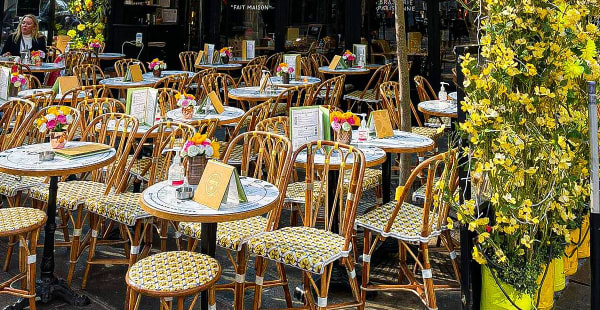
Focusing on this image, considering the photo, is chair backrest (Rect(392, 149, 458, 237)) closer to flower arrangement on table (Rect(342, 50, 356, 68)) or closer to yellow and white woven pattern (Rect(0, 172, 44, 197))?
yellow and white woven pattern (Rect(0, 172, 44, 197))

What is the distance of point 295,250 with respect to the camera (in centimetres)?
287

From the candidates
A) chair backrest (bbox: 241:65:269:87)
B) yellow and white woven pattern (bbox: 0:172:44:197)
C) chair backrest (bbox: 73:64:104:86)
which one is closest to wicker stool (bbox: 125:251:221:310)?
yellow and white woven pattern (bbox: 0:172:44:197)

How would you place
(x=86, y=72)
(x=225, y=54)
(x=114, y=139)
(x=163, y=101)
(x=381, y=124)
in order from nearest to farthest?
(x=381, y=124)
(x=114, y=139)
(x=163, y=101)
(x=86, y=72)
(x=225, y=54)

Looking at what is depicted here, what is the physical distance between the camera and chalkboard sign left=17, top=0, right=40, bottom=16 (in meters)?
10.2

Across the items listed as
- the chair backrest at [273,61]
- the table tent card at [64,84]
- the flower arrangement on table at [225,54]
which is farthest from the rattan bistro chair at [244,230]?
the chair backrest at [273,61]

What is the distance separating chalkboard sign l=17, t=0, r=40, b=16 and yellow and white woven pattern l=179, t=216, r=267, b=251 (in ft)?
27.9

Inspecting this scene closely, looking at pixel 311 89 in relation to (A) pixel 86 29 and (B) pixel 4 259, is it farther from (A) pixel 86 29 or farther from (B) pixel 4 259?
(A) pixel 86 29

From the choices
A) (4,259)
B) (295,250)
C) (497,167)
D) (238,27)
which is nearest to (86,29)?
(238,27)

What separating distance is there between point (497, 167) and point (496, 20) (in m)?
0.56

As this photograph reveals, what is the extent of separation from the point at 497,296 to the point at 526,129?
2.35ft

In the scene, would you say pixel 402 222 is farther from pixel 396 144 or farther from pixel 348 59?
pixel 348 59

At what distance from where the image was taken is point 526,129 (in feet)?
7.86

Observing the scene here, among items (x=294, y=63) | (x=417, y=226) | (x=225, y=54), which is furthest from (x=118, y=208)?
(x=225, y=54)

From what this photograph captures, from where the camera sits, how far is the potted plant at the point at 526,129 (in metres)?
2.29
